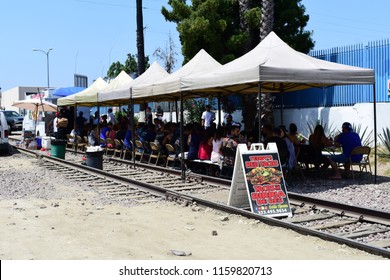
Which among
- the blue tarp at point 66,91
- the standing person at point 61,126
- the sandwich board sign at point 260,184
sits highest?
the blue tarp at point 66,91

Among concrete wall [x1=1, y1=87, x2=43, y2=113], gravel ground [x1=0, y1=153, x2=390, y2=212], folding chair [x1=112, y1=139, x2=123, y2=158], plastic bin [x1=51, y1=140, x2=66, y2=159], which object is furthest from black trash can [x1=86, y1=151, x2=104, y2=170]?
concrete wall [x1=1, y1=87, x2=43, y2=113]

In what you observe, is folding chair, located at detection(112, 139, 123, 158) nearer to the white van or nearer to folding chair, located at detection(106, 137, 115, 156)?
folding chair, located at detection(106, 137, 115, 156)

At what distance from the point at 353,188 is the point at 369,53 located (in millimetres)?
9580

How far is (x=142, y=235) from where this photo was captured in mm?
7844

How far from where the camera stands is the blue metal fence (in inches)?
763

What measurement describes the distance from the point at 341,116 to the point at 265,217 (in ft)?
44.0

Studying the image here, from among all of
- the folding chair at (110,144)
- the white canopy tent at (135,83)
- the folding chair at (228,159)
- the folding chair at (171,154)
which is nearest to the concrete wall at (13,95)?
the folding chair at (110,144)

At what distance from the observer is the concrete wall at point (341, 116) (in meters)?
19.2

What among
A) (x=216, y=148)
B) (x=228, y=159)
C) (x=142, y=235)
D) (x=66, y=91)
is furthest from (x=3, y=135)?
(x=142, y=235)

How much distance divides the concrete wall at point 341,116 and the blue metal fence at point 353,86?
0.23 metres

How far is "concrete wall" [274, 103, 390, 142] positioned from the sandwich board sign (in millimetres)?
10767

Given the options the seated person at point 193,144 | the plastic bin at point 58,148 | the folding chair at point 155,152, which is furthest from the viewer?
the plastic bin at point 58,148

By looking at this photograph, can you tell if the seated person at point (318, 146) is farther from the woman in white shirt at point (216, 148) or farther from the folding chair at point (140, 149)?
the folding chair at point (140, 149)

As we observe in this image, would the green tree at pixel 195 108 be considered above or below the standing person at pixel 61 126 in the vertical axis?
above
